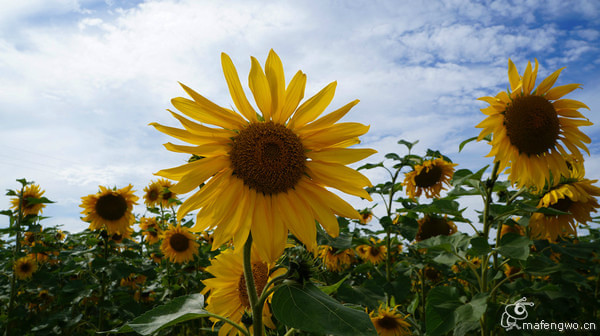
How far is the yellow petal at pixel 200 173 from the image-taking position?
54.5 inches

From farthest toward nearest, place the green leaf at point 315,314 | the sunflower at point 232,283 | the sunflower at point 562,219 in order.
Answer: the sunflower at point 562,219
the sunflower at point 232,283
the green leaf at point 315,314

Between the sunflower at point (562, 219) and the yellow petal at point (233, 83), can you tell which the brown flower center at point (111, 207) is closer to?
the yellow petal at point (233, 83)

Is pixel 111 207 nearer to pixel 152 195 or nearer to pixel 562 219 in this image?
pixel 152 195

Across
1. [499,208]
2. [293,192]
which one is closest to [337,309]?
[293,192]

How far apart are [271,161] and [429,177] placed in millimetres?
4236

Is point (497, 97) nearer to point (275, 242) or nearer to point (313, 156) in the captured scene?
point (313, 156)

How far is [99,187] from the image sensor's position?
544 cm

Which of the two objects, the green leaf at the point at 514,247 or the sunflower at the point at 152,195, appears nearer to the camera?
the green leaf at the point at 514,247

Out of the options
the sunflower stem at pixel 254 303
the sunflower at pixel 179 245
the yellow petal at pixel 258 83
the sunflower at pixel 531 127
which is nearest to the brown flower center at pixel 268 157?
the yellow petal at pixel 258 83

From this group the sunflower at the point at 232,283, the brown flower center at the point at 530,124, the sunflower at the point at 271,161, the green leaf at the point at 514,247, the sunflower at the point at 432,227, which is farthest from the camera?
the sunflower at the point at 432,227

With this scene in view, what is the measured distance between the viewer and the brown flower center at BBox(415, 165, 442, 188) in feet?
17.1

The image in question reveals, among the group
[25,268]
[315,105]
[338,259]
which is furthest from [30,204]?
[315,105]

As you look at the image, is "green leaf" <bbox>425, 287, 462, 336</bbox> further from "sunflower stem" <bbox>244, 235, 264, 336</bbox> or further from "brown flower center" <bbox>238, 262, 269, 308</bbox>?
"sunflower stem" <bbox>244, 235, 264, 336</bbox>

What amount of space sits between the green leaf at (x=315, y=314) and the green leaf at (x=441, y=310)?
1.61 metres
